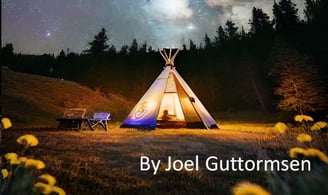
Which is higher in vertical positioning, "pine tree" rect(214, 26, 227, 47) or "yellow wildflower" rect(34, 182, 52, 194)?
"pine tree" rect(214, 26, 227, 47)

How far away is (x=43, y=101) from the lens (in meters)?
18.4

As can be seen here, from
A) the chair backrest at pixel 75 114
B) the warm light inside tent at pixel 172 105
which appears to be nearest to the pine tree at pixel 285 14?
the warm light inside tent at pixel 172 105

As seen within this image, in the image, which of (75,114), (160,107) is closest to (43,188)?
(75,114)

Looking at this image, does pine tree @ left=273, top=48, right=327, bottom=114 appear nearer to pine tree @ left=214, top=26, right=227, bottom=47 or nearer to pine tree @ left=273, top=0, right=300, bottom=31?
pine tree @ left=273, top=0, right=300, bottom=31

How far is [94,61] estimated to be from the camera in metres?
33.6

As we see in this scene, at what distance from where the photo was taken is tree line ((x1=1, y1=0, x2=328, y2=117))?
25891 millimetres

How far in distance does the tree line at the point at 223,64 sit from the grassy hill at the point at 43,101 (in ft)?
10.7

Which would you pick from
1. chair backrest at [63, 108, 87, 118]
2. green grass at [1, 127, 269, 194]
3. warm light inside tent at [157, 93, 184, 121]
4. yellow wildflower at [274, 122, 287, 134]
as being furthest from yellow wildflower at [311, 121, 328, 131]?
warm light inside tent at [157, 93, 184, 121]

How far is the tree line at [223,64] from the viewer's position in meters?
25.9

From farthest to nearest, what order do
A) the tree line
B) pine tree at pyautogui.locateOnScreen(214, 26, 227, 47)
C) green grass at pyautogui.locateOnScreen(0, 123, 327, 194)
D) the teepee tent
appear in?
pine tree at pyautogui.locateOnScreen(214, 26, 227, 47)
the tree line
the teepee tent
green grass at pyautogui.locateOnScreen(0, 123, 327, 194)

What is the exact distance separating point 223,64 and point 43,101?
20512 millimetres

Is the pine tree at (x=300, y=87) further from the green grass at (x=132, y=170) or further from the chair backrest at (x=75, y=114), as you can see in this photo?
the chair backrest at (x=75, y=114)

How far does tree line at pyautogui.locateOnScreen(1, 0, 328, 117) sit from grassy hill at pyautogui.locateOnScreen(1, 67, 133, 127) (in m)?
3.25

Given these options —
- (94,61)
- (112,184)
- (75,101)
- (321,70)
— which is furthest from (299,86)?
(94,61)
